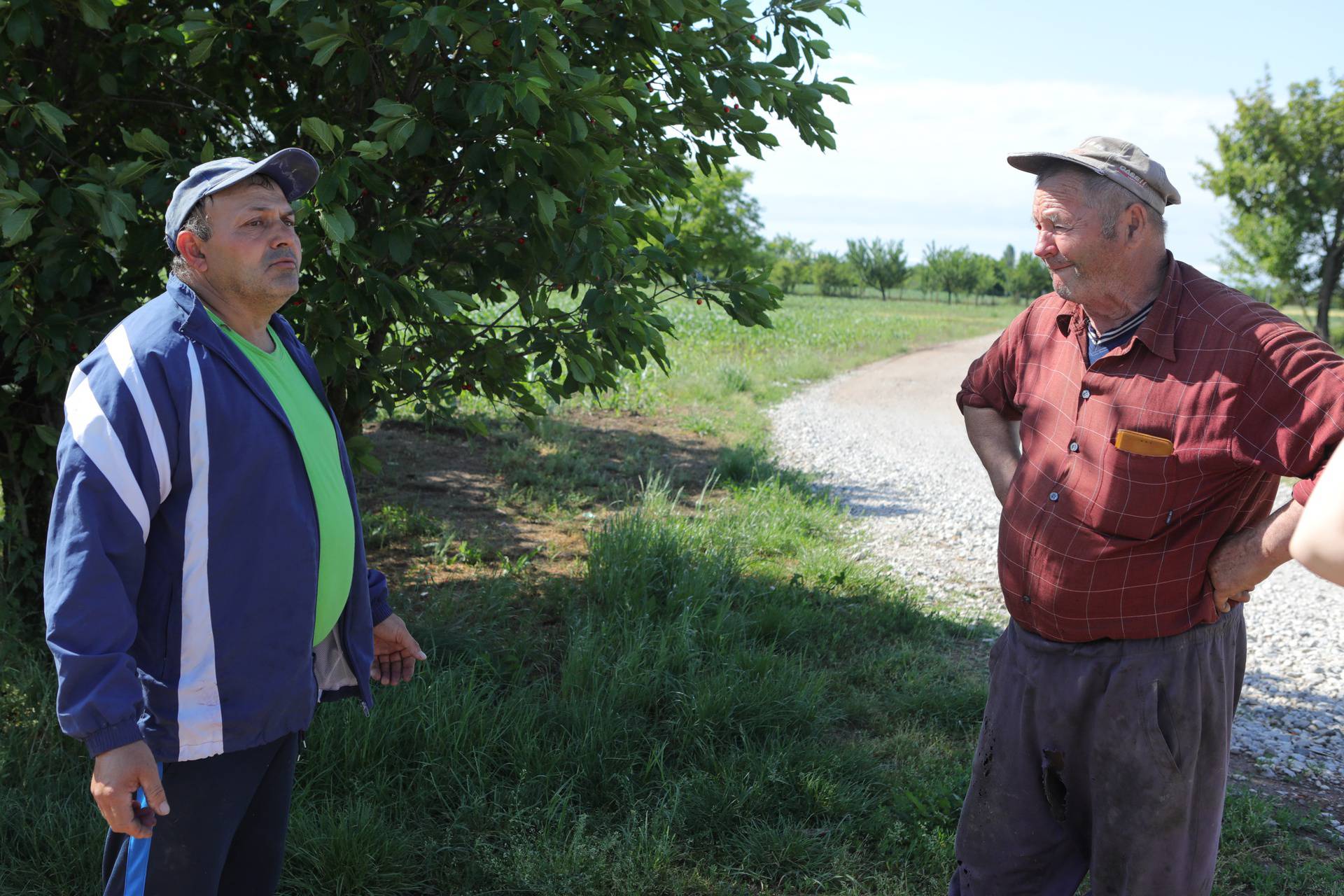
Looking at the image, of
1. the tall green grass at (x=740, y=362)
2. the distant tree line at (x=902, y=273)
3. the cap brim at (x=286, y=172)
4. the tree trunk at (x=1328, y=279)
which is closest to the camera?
the cap brim at (x=286, y=172)

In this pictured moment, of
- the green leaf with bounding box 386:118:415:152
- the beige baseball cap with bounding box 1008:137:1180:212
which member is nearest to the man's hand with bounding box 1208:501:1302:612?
the beige baseball cap with bounding box 1008:137:1180:212

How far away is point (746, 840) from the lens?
136 inches

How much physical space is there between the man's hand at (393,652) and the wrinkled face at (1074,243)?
191 cm

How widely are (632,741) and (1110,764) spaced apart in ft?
6.28

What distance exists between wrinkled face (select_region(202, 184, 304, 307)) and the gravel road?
14.1 feet

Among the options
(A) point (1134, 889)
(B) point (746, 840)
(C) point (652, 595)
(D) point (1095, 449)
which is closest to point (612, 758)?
(B) point (746, 840)

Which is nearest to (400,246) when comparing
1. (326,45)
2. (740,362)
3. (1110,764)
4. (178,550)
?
(326,45)

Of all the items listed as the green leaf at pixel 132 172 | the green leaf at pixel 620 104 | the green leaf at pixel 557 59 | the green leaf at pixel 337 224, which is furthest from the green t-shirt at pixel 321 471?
the green leaf at pixel 620 104

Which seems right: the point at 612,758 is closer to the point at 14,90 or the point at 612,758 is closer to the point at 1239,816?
the point at 1239,816

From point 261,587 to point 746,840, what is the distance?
6.54 ft

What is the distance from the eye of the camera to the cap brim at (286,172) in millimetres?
2238

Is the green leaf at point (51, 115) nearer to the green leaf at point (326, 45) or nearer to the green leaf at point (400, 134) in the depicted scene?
the green leaf at point (326, 45)

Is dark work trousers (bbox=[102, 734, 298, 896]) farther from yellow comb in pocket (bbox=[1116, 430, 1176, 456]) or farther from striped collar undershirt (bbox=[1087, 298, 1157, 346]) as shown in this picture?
striped collar undershirt (bbox=[1087, 298, 1157, 346])

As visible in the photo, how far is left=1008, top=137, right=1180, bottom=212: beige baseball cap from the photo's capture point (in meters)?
2.40
